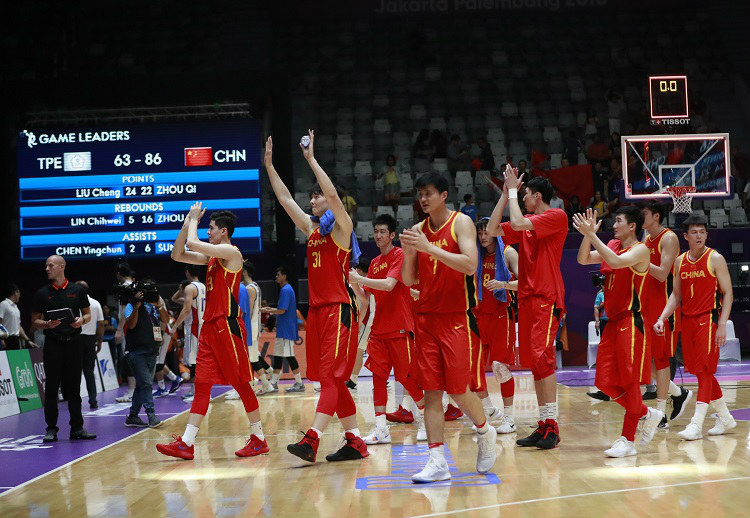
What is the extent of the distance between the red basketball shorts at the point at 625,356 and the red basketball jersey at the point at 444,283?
145 centimetres

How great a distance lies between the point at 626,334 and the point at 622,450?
2.80 ft

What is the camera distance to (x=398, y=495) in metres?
5.29

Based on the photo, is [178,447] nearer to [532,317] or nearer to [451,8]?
[532,317]

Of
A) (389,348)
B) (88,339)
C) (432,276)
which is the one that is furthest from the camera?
(88,339)

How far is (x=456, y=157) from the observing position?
66.7 ft

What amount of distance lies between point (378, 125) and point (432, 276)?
16.4 meters

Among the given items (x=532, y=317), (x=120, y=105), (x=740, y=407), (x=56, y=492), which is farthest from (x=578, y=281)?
(x=56, y=492)

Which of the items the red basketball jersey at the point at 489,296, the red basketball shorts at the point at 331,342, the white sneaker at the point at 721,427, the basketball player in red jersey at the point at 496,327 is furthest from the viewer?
the red basketball jersey at the point at 489,296

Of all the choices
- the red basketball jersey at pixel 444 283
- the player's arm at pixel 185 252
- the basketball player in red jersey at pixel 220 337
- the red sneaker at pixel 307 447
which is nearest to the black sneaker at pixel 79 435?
the basketball player in red jersey at pixel 220 337

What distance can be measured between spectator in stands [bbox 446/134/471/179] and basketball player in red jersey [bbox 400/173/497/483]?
1455cm

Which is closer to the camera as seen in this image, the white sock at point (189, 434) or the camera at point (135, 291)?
the white sock at point (189, 434)

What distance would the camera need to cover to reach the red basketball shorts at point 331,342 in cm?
654

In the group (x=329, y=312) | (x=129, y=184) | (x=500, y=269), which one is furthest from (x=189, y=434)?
(x=129, y=184)

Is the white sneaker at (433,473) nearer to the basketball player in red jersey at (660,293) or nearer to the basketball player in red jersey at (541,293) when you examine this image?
the basketball player in red jersey at (541,293)
